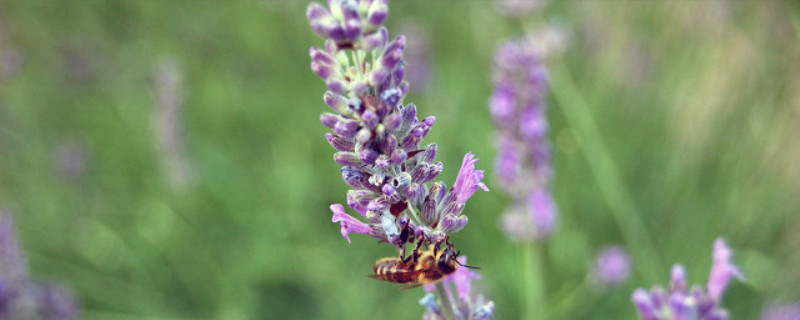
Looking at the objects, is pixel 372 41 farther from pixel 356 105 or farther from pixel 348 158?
pixel 348 158

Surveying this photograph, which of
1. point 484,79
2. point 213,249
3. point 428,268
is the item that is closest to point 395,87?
point 428,268

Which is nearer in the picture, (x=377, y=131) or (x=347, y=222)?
(x=377, y=131)

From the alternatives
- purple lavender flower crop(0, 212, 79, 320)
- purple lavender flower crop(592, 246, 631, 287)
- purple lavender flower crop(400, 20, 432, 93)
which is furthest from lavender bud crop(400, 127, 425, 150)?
purple lavender flower crop(400, 20, 432, 93)

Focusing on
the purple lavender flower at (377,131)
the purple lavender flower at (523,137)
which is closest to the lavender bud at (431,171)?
the purple lavender flower at (377,131)

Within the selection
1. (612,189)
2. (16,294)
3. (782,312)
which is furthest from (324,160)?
(782,312)

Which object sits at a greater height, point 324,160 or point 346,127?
point 324,160

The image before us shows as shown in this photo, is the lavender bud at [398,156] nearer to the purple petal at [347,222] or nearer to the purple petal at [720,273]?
the purple petal at [347,222]
